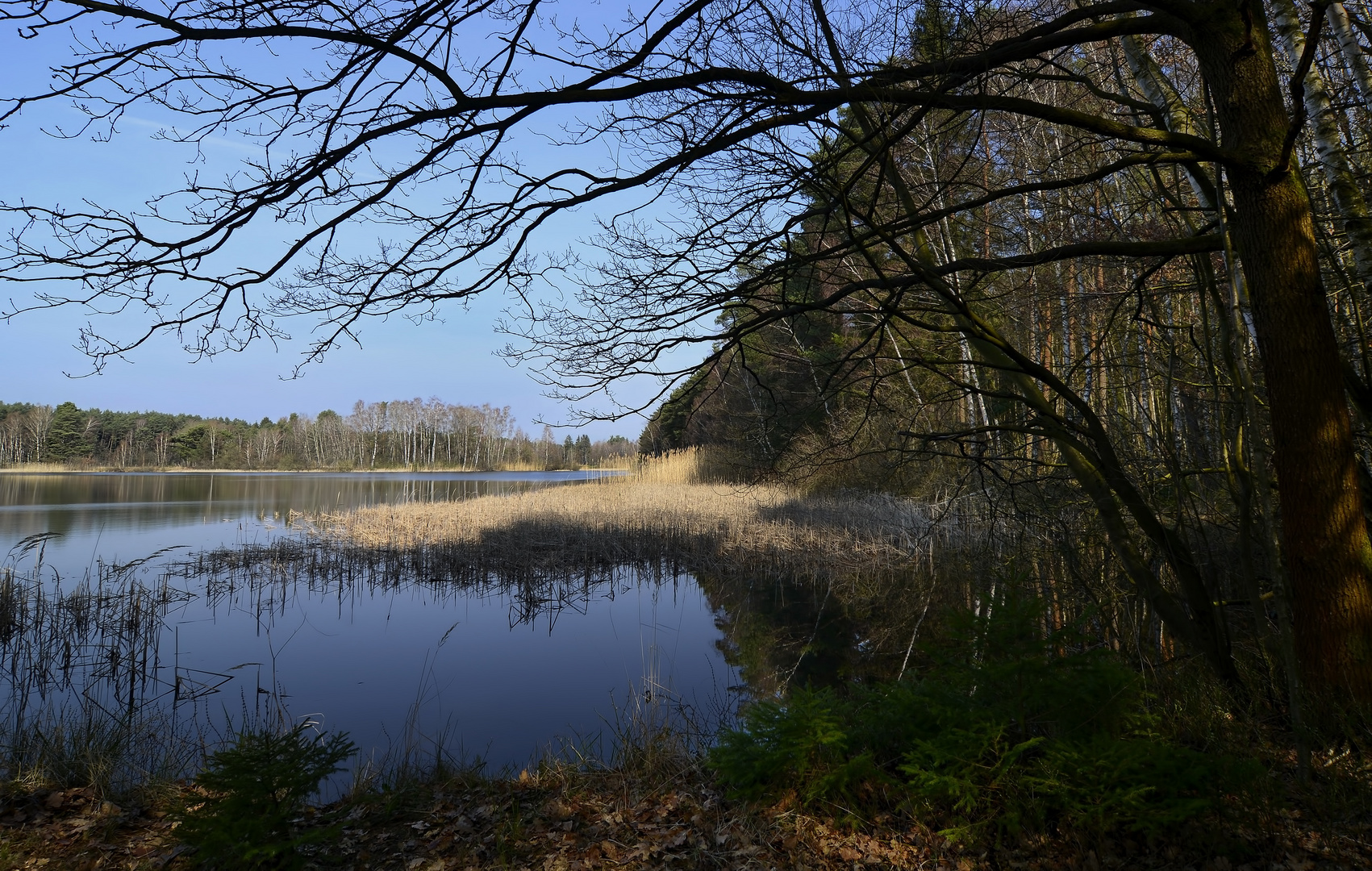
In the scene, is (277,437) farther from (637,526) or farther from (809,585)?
(809,585)

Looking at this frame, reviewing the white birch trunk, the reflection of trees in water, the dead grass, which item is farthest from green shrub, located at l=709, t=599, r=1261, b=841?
the dead grass

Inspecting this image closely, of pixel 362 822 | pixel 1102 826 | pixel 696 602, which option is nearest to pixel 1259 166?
pixel 1102 826

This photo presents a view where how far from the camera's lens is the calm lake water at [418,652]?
6477 mm

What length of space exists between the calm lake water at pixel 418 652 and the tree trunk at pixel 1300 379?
4.55 meters

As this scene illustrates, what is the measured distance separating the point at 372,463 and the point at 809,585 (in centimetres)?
6637

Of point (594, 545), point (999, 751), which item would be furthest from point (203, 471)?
point (999, 751)

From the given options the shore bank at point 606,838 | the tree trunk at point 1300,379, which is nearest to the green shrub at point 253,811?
the shore bank at point 606,838

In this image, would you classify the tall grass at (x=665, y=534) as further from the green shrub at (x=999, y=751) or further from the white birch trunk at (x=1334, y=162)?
the green shrub at (x=999, y=751)

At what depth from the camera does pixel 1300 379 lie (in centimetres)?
312

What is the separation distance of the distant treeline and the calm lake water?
44102mm

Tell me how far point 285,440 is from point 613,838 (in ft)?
265

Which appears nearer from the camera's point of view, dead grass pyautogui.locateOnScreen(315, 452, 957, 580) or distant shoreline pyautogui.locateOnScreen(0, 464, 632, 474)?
dead grass pyautogui.locateOnScreen(315, 452, 957, 580)

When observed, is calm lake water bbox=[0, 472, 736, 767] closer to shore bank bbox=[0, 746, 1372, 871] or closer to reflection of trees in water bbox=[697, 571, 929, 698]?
reflection of trees in water bbox=[697, 571, 929, 698]

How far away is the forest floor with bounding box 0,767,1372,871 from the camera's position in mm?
2631
